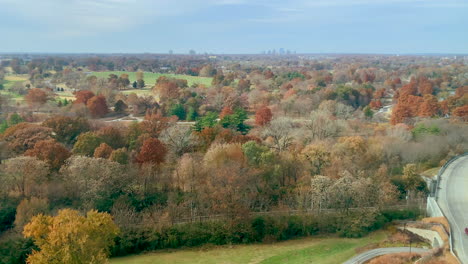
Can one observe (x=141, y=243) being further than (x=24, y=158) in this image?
No

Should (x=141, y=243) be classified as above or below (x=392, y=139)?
below

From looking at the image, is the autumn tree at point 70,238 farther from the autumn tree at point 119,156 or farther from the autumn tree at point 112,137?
the autumn tree at point 112,137

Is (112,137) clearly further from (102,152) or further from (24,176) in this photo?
(24,176)

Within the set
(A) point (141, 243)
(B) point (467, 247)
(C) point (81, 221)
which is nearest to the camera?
(C) point (81, 221)

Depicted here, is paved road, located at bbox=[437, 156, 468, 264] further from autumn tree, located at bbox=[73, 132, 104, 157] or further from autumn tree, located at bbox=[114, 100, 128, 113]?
autumn tree, located at bbox=[114, 100, 128, 113]

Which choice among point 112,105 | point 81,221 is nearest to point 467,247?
point 81,221

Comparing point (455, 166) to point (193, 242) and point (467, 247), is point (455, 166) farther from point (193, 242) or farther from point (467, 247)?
Answer: point (193, 242)
